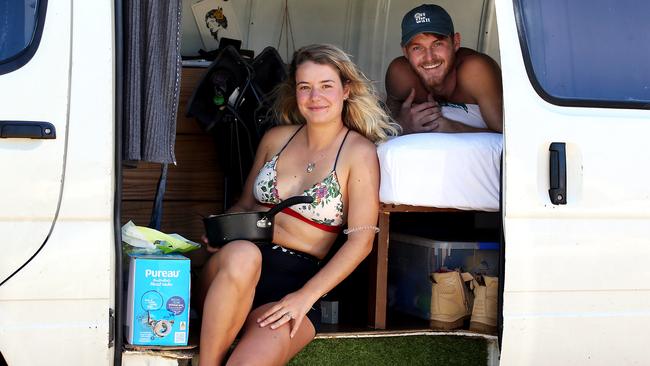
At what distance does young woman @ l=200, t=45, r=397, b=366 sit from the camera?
342 centimetres

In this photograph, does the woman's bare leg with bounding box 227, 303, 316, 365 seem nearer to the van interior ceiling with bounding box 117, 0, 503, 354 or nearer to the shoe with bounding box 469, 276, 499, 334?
the van interior ceiling with bounding box 117, 0, 503, 354

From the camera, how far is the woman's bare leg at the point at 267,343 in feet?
11.0

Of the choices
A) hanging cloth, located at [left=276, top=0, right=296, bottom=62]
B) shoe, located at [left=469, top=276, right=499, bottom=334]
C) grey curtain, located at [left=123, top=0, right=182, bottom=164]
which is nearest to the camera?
grey curtain, located at [left=123, top=0, right=182, bottom=164]

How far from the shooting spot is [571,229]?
3.33 m

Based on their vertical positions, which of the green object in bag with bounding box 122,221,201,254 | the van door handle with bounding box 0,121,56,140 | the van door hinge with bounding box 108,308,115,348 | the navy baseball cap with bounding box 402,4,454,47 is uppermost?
the navy baseball cap with bounding box 402,4,454,47

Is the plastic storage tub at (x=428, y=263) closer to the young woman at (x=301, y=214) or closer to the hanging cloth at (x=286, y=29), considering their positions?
the young woman at (x=301, y=214)

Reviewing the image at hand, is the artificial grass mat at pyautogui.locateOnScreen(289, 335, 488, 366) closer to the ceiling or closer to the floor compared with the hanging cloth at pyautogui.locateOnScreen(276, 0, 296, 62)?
closer to the floor

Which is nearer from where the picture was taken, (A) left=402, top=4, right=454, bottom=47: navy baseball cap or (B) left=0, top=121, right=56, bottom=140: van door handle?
(B) left=0, top=121, right=56, bottom=140: van door handle

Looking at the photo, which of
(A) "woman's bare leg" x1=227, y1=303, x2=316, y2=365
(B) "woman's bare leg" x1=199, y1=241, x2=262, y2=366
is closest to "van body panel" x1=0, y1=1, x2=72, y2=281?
(B) "woman's bare leg" x1=199, y1=241, x2=262, y2=366

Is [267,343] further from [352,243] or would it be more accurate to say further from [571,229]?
[571,229]

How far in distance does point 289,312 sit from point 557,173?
1050mm

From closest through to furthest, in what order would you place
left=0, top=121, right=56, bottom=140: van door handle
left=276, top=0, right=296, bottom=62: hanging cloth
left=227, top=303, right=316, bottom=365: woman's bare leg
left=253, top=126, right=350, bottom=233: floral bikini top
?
1. left=0, top=121, right=56, bottom=140: van door handle
2. left=227, top=303, right=316, bottom=365: woman's bare leg
3. left=253, top=126, right=350, bottom=233: floral bikini top
4. left=276, top=0, right=296, bottom=62: hanging cloth

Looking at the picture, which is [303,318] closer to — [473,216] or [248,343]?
[248,343]

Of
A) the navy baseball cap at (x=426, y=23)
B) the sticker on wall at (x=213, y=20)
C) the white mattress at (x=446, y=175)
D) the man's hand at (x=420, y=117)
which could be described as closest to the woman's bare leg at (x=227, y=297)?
the white mattress at (x=446, y=175)
